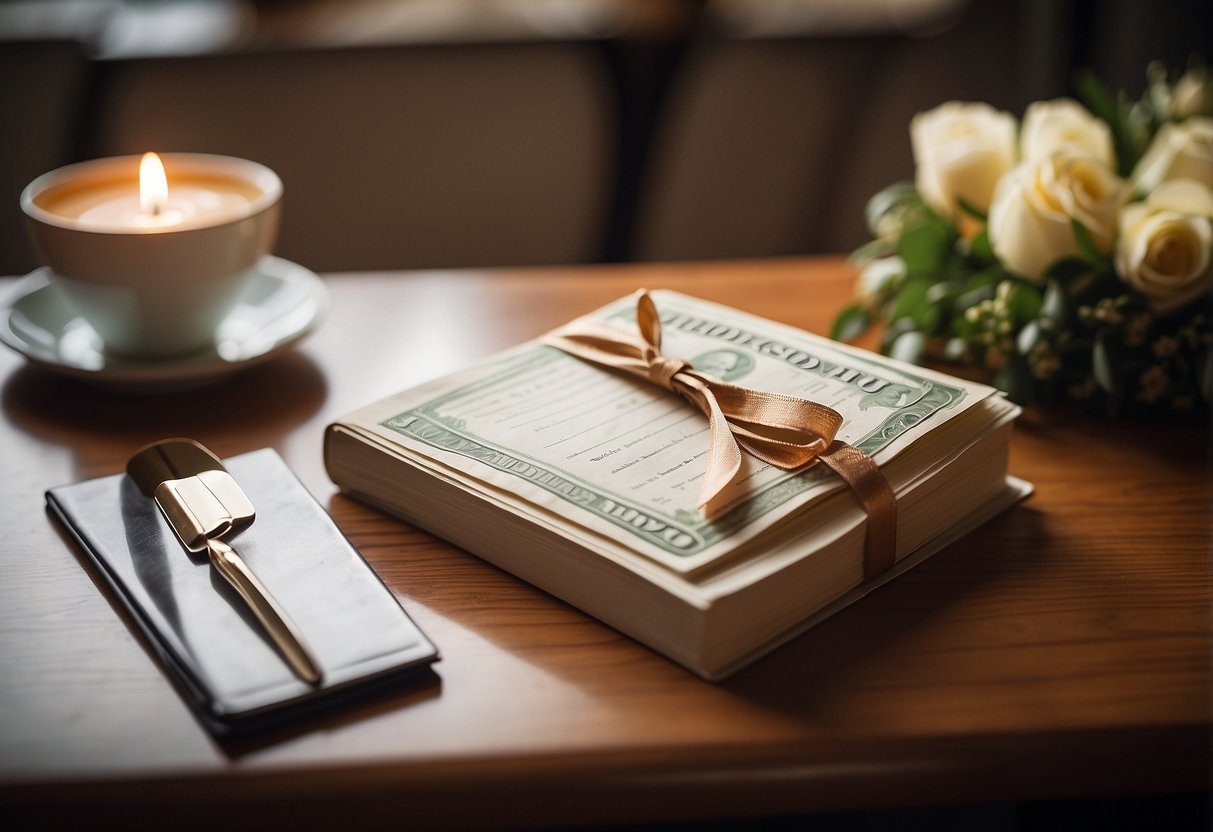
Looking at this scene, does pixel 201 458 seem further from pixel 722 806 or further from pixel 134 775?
pixel 722 806

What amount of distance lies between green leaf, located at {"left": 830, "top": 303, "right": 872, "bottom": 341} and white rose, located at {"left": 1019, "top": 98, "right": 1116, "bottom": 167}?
0.53ft

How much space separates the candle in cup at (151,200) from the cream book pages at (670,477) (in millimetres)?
232

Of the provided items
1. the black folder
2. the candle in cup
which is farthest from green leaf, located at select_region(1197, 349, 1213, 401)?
the candle in cup

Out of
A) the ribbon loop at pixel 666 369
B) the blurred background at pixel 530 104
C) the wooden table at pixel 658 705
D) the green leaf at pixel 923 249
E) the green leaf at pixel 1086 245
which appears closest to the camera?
the wooden table at pixel 658 705

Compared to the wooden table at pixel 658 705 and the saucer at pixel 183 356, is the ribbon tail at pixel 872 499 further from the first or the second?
the saucer at pixel 183 356

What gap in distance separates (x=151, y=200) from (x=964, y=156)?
58 centimetres

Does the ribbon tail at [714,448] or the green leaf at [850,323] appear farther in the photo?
the green leaf at [850,323]

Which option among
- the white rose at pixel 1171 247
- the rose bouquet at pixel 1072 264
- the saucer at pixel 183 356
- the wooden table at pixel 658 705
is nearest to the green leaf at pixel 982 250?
the rose bouquet at pixel 1072 264

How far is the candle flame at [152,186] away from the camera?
0.74m

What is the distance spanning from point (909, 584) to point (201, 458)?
391 millimetres

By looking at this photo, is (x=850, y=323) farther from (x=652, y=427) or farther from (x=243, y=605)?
(x=243, y=605)

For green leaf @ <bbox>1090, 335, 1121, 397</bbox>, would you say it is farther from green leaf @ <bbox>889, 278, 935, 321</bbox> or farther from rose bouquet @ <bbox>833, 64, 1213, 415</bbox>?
green leaf @ <bbox>889, 278, 935, 321</bbox>

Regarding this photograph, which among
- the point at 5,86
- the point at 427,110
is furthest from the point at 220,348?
the point at 5,86

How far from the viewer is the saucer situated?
75 centimetres
